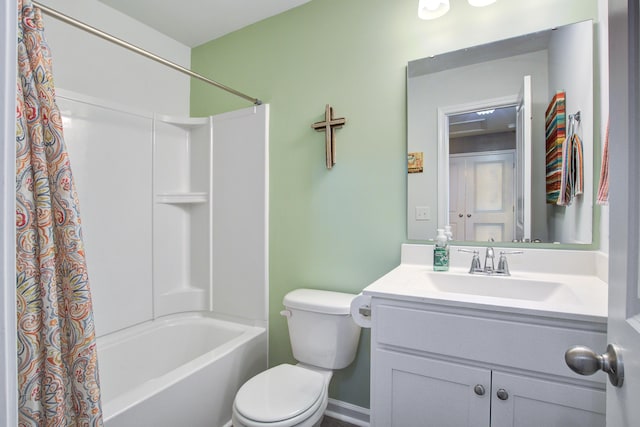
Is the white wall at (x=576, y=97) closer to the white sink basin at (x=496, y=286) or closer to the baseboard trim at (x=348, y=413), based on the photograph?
the white sink basin at (x=496, y=286)

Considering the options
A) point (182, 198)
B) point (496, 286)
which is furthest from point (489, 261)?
point (182, 198)

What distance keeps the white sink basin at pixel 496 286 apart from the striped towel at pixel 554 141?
38 centimetres

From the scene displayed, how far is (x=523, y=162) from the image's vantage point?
1.35 metres

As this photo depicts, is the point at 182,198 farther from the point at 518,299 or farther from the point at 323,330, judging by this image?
the point at 518,299

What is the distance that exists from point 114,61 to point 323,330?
202cm

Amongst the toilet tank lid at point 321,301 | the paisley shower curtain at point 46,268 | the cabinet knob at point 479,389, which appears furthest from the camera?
the toilet tank lid at point 321,301

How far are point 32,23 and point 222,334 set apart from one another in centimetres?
176

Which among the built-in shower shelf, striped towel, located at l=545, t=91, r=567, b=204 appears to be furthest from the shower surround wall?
striped towel, located at l=545, t=91, r=567, b=204

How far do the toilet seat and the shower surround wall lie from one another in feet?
1.85

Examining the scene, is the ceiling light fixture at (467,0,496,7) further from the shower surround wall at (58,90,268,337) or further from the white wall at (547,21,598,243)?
the shower surround wall at (58,90,268,337)

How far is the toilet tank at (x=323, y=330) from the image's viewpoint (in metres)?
1.56

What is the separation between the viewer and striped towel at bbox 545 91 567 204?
1277 millimetres

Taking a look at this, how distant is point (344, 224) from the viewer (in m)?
1.74

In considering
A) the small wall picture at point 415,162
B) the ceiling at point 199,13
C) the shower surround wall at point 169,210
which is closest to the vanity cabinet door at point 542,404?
the small wall picture at point 415,162
